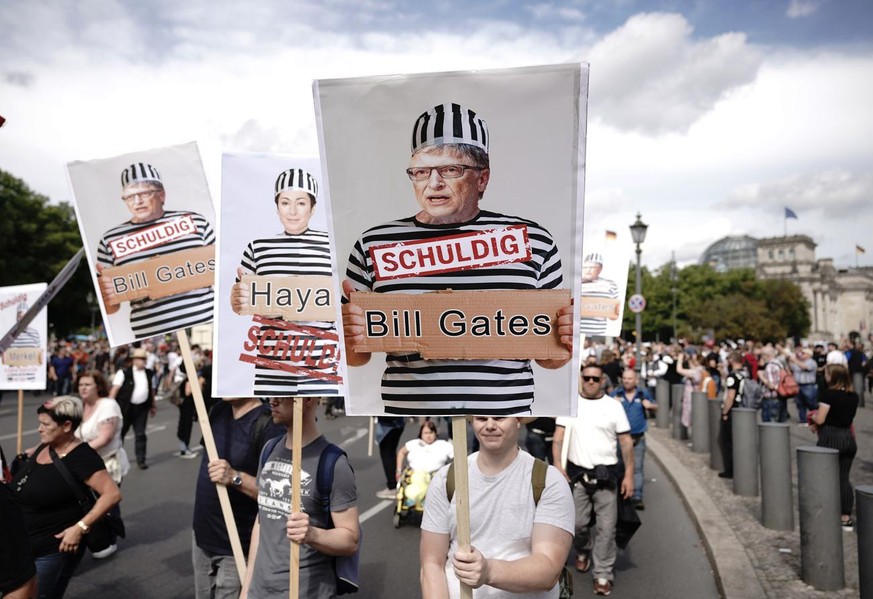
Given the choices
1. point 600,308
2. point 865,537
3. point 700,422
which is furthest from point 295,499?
point 700,422

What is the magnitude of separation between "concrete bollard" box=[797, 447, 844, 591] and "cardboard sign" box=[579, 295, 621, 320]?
3080mm


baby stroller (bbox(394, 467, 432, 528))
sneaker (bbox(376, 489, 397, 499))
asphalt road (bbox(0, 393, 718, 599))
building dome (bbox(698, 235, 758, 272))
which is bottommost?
asphalt road (bbox(0, 393, 718, 599))

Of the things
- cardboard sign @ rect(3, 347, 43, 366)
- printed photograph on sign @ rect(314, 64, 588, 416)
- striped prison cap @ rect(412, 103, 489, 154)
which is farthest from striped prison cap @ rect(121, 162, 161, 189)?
cardboard sign @ rect(3, 347, 43, 366)

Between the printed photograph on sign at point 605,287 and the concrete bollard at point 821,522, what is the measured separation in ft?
9.85

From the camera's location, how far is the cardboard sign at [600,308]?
8.56 m

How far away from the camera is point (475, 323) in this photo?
8.47ft

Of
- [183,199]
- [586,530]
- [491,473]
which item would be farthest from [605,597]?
[183,199]

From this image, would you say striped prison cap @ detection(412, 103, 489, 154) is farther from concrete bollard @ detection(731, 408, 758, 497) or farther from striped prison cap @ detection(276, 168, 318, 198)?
concrete bollard @ detection(731, 408, 758, 497)

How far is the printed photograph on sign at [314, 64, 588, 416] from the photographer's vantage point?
247 cm

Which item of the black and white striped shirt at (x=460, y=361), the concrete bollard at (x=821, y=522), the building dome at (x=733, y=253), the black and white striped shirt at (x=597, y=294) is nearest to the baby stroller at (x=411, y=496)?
the black and white striped shirt at (x=597, y=294)

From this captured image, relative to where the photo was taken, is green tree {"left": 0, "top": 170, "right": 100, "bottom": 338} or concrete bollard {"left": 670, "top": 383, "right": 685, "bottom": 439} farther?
green tree {"left": 0, "top": 170, "right": 100, "bottom": 338}

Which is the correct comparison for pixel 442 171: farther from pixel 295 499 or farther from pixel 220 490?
pixel 220 490

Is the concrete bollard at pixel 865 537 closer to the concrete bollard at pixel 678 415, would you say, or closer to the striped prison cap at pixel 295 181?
the striped prison cap at pixel 295 181

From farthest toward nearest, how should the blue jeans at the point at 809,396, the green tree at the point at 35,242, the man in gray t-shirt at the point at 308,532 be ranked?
the green tree at the point at 35,242, the blue jeans at the point at 809,396, the man in gray t-shirt at the point at 308,532
